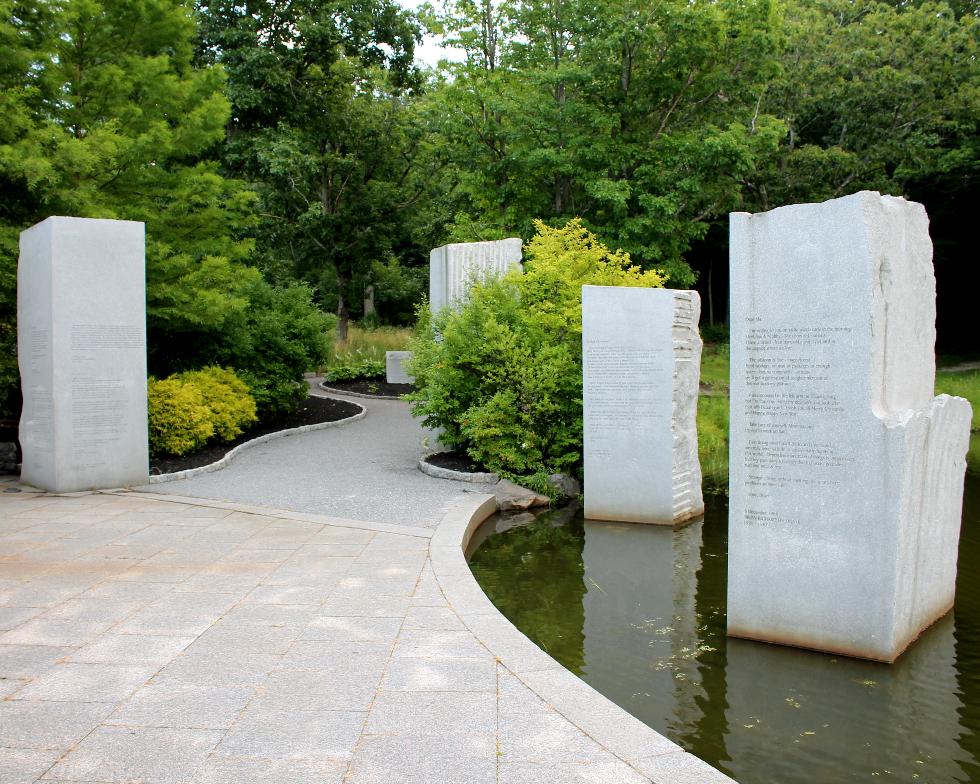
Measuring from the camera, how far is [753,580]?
5070 mm

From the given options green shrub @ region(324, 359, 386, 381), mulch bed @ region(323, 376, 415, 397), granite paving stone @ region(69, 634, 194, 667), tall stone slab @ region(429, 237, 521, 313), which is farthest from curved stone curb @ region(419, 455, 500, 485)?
green shrub @ region(324, 359, 386, 381)

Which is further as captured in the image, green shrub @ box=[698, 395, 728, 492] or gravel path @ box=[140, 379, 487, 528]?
green shrub @ box=[698, 395, 728, 492]

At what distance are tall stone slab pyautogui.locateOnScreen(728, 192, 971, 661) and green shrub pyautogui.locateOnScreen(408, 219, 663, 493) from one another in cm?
468

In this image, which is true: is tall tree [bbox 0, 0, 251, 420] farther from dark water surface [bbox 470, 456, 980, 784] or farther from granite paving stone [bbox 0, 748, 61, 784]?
granite paving stone [bbox 0, 748, 61, 784]

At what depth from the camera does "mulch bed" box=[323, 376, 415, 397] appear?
21.8 m

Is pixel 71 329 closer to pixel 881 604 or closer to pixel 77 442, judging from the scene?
pixel 77 442

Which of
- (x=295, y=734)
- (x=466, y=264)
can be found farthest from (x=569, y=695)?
(x=466, y=264)

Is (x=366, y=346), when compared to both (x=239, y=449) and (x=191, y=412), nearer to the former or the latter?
(x=239, y=449)

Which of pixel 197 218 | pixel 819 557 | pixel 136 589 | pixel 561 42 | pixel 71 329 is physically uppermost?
pixel 561 42

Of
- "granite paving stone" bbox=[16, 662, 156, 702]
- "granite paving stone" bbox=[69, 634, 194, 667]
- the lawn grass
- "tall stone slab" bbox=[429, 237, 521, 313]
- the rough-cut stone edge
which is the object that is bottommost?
the rough-cut stone edge

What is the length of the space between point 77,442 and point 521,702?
294 inches

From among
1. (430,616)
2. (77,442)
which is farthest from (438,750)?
(77,442)

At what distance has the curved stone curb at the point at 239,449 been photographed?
10.2 meters

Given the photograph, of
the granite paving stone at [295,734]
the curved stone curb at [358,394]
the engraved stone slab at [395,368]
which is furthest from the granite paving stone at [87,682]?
the engraved stone slab at [395,368]
